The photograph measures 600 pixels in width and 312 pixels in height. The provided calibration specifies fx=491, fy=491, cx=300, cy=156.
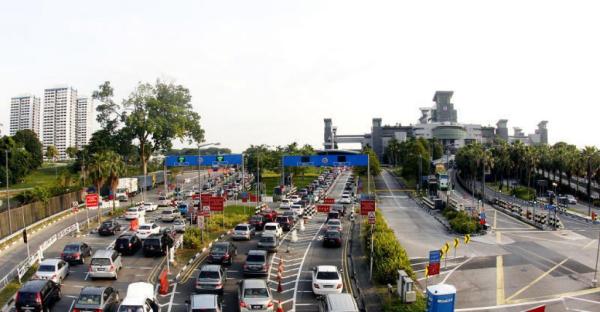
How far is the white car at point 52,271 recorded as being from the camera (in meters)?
Result: 24.5

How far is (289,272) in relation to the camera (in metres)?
29.1

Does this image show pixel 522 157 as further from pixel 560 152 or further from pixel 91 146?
pixel 91 146

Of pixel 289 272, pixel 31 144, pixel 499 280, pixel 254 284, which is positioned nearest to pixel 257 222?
pixel 289 272

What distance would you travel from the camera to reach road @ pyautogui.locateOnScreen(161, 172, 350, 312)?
23.0 m

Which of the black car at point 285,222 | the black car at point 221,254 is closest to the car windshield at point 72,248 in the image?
the black car at point 221,254

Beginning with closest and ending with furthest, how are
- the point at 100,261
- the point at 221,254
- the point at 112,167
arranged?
the point at 100,261 < the point at 221,254 < the point at 112,167

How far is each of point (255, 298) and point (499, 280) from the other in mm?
14838

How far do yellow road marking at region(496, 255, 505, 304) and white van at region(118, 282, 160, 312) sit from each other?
1578 centimetres

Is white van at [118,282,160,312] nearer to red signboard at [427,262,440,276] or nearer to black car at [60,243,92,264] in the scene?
black car at [60,243,92,264]

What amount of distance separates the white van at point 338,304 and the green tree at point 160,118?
6257 cm

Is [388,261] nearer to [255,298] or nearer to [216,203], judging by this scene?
[255,298]

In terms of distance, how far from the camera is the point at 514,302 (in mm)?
23375

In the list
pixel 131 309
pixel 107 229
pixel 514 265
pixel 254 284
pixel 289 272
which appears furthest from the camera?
pixel 107 229

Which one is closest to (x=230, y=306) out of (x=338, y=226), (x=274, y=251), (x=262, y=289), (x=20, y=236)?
(x=262, y=289)
